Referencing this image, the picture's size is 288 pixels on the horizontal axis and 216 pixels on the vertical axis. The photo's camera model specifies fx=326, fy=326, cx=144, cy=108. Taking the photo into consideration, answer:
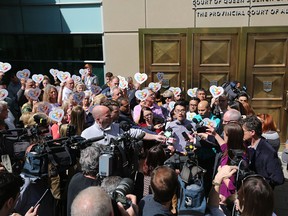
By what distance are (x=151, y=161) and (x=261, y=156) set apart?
1298 millimetres

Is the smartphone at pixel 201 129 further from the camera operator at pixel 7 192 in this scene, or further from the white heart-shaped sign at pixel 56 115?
the camera operator at pixel 7 192

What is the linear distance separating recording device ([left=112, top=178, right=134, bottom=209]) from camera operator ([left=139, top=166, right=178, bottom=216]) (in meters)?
0.19

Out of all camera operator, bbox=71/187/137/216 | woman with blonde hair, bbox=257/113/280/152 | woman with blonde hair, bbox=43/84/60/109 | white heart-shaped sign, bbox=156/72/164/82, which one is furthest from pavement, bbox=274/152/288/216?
woman with blonde hair, bbox=43/84/60/109

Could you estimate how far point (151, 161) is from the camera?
11.2 feet

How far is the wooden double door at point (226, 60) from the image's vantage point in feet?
24.9

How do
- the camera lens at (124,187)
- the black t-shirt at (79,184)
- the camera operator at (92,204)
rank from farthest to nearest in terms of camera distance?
1. the black t-shirt at (79,184)
2. the camera lens at (124,187)
3. the camera operator at (92,204)

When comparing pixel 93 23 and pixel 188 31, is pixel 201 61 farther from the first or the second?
pixel 93 23

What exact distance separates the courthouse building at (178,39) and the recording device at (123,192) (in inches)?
235

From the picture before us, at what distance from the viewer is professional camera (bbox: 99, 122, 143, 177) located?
2.64 m

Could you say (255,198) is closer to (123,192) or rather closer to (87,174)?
(123,192)

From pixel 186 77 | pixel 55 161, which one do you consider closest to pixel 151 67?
pixel 186 77

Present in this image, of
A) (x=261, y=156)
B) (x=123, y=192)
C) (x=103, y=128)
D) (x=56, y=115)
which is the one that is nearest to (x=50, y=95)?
(x=56, y=115)

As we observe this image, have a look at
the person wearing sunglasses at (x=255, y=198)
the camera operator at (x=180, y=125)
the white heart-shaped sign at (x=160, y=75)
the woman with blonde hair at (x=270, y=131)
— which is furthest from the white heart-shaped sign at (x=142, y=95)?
the person wearing sunglasses at (x=255, y=198)

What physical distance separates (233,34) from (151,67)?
2.16m
